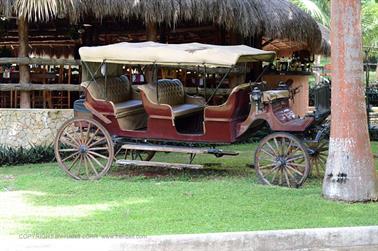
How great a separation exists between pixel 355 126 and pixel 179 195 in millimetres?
2499

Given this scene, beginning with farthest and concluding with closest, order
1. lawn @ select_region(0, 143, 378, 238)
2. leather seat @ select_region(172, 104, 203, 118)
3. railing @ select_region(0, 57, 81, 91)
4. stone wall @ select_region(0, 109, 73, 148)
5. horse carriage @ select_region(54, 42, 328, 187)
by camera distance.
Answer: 1. railing @ select_region(0, 57, 81, 91)
2. stone wall @ select_region(0, 109, 73, 148)
3. leather seat @ select_region(172, 104, 203, 118)
4. horse carriage @ select_region(54, 42, 328, 187)
5. lawn @ select_region(0, 143, 378, 238)

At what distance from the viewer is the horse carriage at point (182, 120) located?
29.0ft

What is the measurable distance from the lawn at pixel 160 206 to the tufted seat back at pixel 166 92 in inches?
50.7

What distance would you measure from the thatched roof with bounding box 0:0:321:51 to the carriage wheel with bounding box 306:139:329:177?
13.5ft

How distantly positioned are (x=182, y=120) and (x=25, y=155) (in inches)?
146

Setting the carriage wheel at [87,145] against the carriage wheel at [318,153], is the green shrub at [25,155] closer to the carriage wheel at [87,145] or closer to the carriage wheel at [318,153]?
the carriage wheel at [87,145]

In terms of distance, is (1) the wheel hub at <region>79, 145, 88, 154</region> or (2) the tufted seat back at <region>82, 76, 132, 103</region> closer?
(1) the wheel hub at <region>79, 145, 88, 154</region>

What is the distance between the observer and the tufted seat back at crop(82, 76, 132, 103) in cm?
993

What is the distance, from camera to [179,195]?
8102mm

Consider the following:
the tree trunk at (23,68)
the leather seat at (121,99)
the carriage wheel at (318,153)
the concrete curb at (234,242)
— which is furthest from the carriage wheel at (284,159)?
the tree trunk at (23,68)

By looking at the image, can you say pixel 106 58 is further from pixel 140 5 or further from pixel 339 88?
pixel 339 88

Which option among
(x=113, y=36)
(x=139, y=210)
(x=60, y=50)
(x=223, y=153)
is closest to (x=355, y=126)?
(x=223, y=153)

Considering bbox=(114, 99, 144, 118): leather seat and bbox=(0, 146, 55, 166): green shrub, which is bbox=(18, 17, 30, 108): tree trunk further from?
bbox=(114, 99, 144, 118): leather seat

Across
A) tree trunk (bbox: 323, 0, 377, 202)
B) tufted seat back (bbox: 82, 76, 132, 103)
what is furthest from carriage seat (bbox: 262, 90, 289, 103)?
tufted seat back (bbox: 82, 76, 132, 103)
